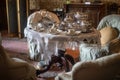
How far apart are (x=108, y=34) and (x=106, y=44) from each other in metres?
0.53

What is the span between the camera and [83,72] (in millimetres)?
2291

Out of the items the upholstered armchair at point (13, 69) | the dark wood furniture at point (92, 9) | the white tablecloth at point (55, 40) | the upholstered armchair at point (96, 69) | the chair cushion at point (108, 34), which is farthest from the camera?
the dark wood furniture at point (92, 9)

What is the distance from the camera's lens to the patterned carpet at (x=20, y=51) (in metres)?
4.08

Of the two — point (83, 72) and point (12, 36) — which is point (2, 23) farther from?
point (83, 72)

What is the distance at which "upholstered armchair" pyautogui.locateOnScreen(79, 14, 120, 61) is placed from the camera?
374 cm

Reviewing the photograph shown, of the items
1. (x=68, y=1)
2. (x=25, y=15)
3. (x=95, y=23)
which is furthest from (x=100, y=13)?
(x=25, y=15)

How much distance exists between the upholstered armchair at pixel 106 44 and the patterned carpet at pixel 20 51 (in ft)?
2.08

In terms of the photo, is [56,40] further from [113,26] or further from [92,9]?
[92,9]

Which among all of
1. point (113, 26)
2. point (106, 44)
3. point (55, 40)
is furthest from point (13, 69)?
point (113, 26)

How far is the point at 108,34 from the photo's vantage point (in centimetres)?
430

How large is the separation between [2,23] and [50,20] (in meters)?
3.88

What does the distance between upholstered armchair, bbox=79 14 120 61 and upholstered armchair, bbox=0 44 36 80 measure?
1.25 meters

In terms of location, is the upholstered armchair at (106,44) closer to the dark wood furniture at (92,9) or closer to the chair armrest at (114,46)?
the chair armrest at (114,46)

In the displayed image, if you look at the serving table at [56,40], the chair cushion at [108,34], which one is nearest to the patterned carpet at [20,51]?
the serving table at [56,40]
